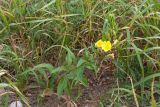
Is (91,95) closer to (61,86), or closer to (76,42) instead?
(61,86)

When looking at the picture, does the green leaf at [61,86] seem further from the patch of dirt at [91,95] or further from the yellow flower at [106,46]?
the yellow flower at [106,46]

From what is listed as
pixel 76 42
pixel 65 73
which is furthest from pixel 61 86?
pixel 76 42

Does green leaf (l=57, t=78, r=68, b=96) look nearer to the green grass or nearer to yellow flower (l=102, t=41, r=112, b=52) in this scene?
the green grass

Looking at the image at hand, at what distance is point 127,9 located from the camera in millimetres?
2111

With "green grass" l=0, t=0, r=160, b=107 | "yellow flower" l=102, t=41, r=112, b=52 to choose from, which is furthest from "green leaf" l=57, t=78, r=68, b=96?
"yellow flower" l=102, t=41, r=112, b=52

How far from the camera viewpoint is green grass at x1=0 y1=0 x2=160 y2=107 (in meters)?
1.78

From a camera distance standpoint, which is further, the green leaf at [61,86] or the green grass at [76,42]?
the green grass at [76,42]

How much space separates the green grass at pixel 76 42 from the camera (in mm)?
1778

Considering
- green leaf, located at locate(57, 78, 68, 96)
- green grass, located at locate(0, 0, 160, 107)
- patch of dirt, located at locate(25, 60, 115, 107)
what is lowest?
patch of dirt, located at locate(25, 60, 115, 107)

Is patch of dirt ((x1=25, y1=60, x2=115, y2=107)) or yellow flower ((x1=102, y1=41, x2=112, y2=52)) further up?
yellow flower ((x1=102, y1=41, x2=112, y2=52))

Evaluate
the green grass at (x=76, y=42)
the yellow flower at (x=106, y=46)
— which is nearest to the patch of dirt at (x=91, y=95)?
the green grass at (x=76, y=42)

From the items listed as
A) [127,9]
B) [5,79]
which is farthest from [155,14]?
[5,79]

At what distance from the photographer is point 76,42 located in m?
2.03

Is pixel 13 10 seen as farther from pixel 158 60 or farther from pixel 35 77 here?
pixel 158 60
